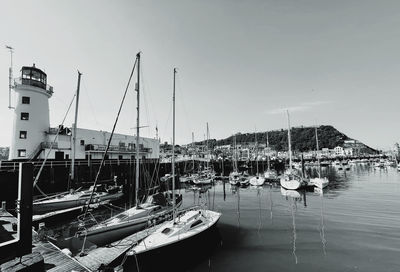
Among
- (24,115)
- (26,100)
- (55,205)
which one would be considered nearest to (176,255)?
(55,205)

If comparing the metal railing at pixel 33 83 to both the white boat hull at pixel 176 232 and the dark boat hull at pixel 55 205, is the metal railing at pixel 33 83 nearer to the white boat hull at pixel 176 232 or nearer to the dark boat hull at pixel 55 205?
the dark boat hull at pixel 55 205

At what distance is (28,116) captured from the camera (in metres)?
33.5

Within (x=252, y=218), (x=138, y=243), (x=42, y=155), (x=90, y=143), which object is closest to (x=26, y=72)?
(x=42, y=155)

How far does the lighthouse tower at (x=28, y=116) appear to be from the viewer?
3269cm

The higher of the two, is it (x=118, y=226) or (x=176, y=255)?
(x=118, y=226)

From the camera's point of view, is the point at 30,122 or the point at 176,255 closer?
the point at 176,255

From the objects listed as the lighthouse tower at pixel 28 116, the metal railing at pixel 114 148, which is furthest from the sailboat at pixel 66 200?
the metal railing at pixel 114 148

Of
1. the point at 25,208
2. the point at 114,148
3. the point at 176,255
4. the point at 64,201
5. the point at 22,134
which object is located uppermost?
the point at 22,134

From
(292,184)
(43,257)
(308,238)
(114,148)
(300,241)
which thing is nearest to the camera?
(43,257)

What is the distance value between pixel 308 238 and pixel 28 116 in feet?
144

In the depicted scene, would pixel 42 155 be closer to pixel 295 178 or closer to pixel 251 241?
pixel 251 241

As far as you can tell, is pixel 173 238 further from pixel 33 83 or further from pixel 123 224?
pixel 33 83

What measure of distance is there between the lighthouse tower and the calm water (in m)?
33.3

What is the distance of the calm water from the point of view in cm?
1209
